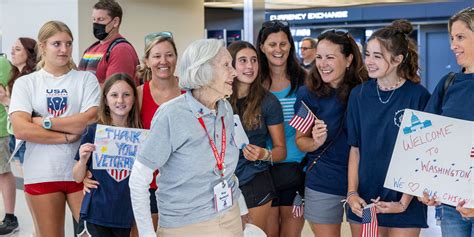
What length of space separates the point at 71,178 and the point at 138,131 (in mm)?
582

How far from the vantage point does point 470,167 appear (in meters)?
3.10

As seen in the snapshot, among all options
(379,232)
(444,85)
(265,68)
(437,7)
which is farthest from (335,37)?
(437,7)

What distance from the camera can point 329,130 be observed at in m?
3.83

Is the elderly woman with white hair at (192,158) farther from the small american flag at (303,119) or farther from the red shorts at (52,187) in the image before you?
the red shorts at (52,187)

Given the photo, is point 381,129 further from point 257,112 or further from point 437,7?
point 437,7

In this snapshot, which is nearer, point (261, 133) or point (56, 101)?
point (261, 133)

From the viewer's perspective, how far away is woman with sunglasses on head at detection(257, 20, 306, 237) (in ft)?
13.5

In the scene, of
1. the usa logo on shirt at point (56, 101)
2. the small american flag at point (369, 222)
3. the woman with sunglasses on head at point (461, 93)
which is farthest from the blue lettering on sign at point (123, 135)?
the woman with sunglasses on head at point (461, 93)

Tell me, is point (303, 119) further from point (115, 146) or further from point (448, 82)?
point (115, 146)

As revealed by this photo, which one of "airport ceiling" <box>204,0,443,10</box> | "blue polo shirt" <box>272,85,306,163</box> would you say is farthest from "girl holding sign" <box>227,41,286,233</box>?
"airport ceiling" <box>204,0,443,10</box>

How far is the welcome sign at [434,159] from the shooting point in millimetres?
3109

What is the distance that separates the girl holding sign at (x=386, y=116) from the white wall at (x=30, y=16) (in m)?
4.38

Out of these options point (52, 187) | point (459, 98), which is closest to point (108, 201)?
point (52, 187)

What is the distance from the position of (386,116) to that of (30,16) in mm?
5410
